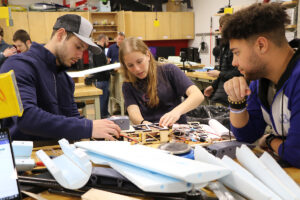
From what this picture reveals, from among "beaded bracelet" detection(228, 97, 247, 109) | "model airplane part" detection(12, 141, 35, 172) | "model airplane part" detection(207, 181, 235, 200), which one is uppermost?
"beaded bracelet" detection(228, 97, 247, 109)

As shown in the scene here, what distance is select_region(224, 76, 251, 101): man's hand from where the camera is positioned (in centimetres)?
125

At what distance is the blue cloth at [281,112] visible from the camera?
103 cm

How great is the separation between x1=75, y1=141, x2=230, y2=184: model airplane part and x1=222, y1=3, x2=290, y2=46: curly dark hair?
66 cm

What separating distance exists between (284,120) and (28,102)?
3.93ft

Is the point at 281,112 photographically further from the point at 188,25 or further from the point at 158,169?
the point at 188,25

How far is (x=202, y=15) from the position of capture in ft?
25.5

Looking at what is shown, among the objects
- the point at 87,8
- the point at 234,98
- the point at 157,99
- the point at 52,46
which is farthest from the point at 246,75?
the point at 87,8

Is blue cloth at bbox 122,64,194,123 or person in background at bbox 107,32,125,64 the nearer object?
blue cloth at bbox 122,64,194,123

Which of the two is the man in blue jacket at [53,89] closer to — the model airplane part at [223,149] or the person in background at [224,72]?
the model airplane part at [223,149]

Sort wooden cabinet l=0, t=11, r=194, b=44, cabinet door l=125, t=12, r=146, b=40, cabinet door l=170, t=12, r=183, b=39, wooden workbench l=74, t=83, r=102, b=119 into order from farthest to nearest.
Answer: cabinet door l=170, t=12, r=183, b=39 → cabinet door l=125, t=12, r=146, b=40 → wooden cabinet l=0, t=11, r=194, b=44 → wooden workbench l=74, t=83, r=102, b=119

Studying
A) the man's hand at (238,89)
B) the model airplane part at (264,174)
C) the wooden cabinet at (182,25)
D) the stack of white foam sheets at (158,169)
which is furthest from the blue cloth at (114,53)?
the model airplane part at (264,174)

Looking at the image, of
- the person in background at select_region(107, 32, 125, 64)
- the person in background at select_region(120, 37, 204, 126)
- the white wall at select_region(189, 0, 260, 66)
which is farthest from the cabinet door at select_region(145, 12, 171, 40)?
the person in background at select_region(120, 37, 204, 126)

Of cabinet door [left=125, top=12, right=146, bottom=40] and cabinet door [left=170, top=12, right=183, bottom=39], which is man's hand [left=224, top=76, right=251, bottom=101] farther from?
cabinet door [left=170, top=12, right=183, bottom=39]

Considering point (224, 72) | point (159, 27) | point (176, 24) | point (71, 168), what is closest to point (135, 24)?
point (159, 27)
